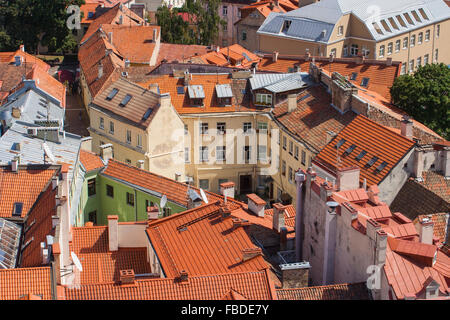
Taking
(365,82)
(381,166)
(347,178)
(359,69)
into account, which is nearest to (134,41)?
(359,69)

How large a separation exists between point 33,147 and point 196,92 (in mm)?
20778

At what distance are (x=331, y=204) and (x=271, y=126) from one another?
3118cm

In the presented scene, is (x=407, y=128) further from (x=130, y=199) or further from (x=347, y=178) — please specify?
(x=130, y=199)

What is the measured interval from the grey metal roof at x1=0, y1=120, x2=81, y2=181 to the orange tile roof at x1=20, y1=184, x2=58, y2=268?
5.62 metres

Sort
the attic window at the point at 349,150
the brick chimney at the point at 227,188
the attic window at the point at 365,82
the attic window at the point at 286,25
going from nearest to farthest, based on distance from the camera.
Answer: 1. the brick chimney at the point at 227,188
2. the attic window at the point at 349,150
3. the attic window at the point at 365,82
4. the attic window at the point at 286,25

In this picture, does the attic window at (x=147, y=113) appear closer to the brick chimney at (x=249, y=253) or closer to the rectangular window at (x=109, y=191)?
the rectangular window at (x=109, y=191)

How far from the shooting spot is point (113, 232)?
158 feet

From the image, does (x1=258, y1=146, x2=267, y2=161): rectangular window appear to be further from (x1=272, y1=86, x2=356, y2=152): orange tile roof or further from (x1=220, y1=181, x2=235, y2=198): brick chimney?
(x1=220, y1=181, x2=235, y2=198): brick chimney

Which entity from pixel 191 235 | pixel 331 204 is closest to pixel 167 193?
pixel 191 235

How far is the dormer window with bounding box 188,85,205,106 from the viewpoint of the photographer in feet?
243

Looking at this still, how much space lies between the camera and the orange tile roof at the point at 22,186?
163ft

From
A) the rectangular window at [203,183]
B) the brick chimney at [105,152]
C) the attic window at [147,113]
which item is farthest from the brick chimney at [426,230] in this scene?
the rectangular window at [203,183]

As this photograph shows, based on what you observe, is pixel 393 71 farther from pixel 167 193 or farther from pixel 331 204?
pixel 331 204

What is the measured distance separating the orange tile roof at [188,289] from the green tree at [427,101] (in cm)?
4233
